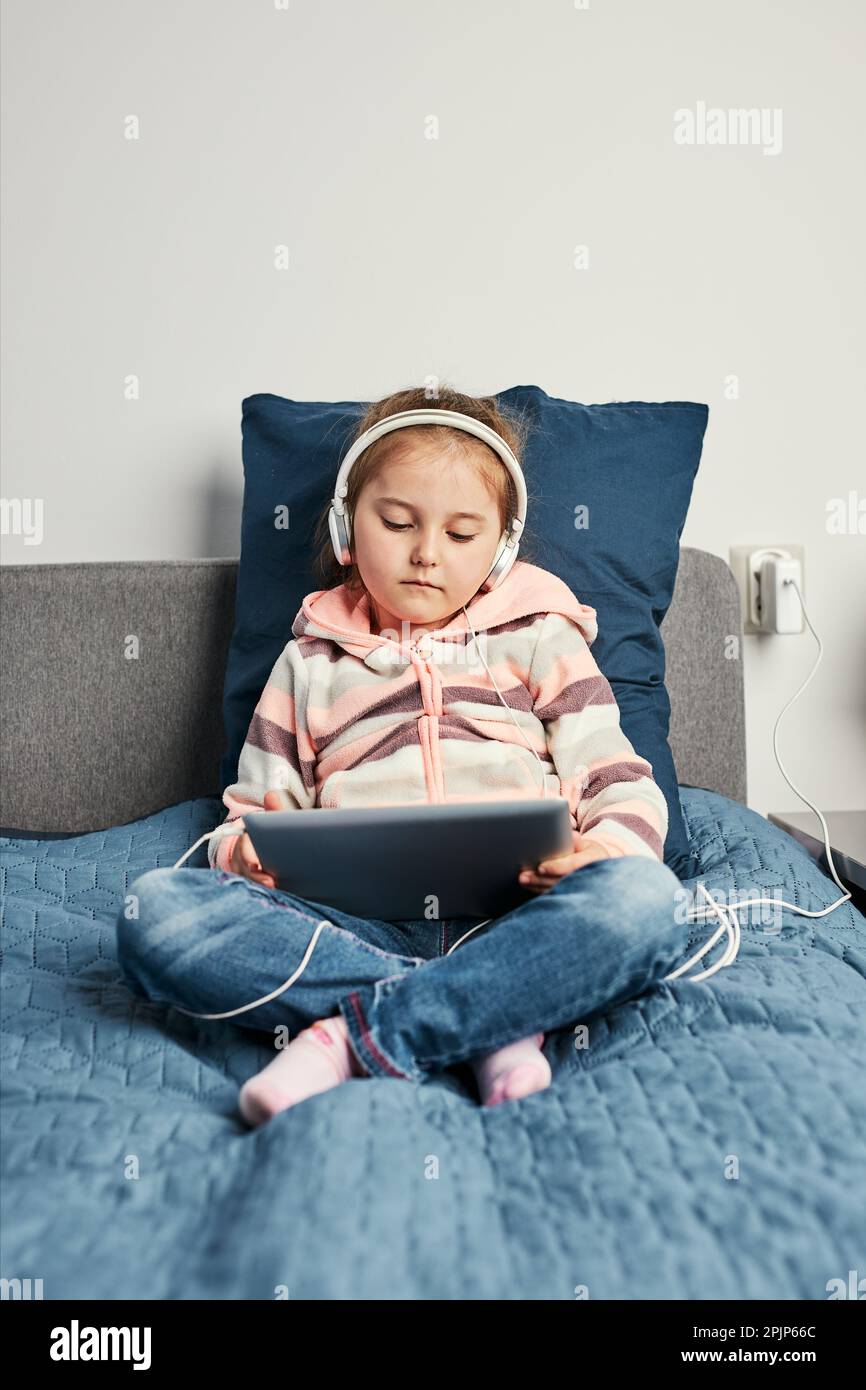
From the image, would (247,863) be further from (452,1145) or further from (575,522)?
(575,522)

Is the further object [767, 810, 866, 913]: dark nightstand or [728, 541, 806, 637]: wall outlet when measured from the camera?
[728, 541, 806, 637]: wall outlet

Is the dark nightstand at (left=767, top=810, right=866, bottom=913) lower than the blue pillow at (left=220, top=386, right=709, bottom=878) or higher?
lower

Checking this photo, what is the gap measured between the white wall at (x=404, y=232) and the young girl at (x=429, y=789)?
13.0 inches

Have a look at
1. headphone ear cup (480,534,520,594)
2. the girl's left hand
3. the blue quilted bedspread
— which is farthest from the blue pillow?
the blue quilted bedspread

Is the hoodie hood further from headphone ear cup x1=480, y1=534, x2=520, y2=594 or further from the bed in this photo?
the bed

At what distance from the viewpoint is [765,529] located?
167 cm

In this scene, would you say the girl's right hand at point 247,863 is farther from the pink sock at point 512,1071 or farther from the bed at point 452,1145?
the pink sock at point 512,1071

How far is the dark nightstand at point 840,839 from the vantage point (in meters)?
1.34

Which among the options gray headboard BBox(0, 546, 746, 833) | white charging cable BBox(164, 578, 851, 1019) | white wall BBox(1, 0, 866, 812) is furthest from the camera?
white wall BBox(1, 0, 866, 812)

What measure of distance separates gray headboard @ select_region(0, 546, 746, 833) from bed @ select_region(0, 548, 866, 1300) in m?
0.26

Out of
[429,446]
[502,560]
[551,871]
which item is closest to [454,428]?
[429,446]

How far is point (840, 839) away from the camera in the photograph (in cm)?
143

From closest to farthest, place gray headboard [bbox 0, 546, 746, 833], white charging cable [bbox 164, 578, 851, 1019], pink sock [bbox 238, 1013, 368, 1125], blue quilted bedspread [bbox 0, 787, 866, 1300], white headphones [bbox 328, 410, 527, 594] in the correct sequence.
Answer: blue quilted bedspread [bbox 0, 787, 866, 1300] < pink sock [bbox 238, 1013, 368, 1125] < white charging cable [bbox 164, 578, 851, 1019] < white headphones [bbox 328, 410, 527, 594] < gray headboard [bbox 0, 546, 746, 833]

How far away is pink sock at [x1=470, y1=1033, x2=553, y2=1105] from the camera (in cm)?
81
